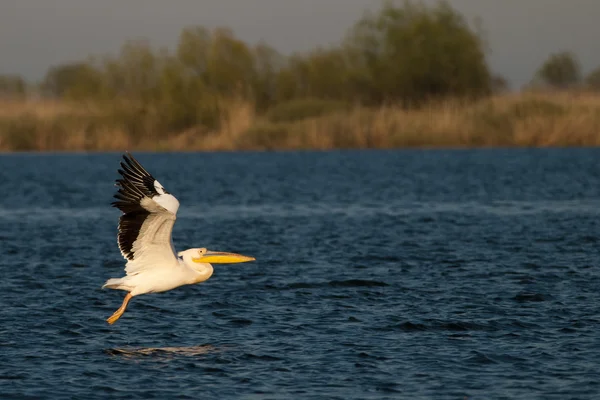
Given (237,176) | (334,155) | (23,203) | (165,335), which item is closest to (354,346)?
(165,335)

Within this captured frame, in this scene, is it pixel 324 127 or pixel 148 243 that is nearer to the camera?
pixel 148 243

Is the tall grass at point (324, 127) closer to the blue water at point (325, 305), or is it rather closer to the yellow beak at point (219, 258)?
the blue water at point (325, 305)

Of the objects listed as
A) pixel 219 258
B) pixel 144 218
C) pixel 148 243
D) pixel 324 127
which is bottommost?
pixel 219 258

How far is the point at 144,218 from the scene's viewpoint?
1126cm

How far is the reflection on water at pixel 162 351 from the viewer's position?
11.0m

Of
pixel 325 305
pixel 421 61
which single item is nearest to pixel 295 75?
pixel 421 61

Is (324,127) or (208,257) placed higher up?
(324,127)

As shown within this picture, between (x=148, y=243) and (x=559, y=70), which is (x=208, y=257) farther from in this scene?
(x=559, y=70)

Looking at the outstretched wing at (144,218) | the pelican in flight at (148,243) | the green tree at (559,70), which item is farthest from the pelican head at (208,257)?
the green tree at (559,70)

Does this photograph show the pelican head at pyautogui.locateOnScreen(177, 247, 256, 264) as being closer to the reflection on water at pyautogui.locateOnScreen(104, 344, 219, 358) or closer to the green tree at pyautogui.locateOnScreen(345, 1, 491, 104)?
the reflection on water at pyautogui.locateOnScreen(104, 344, 219, 358)

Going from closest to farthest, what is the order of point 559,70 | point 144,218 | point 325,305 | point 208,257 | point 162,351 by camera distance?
point 162,351
point 144,218
point 208,257
point 325,305
point 559,70

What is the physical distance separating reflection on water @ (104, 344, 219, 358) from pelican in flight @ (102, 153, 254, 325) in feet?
1.82

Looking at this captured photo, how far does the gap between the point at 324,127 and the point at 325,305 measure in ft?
114

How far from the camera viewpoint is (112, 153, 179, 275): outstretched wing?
36.0 feet
